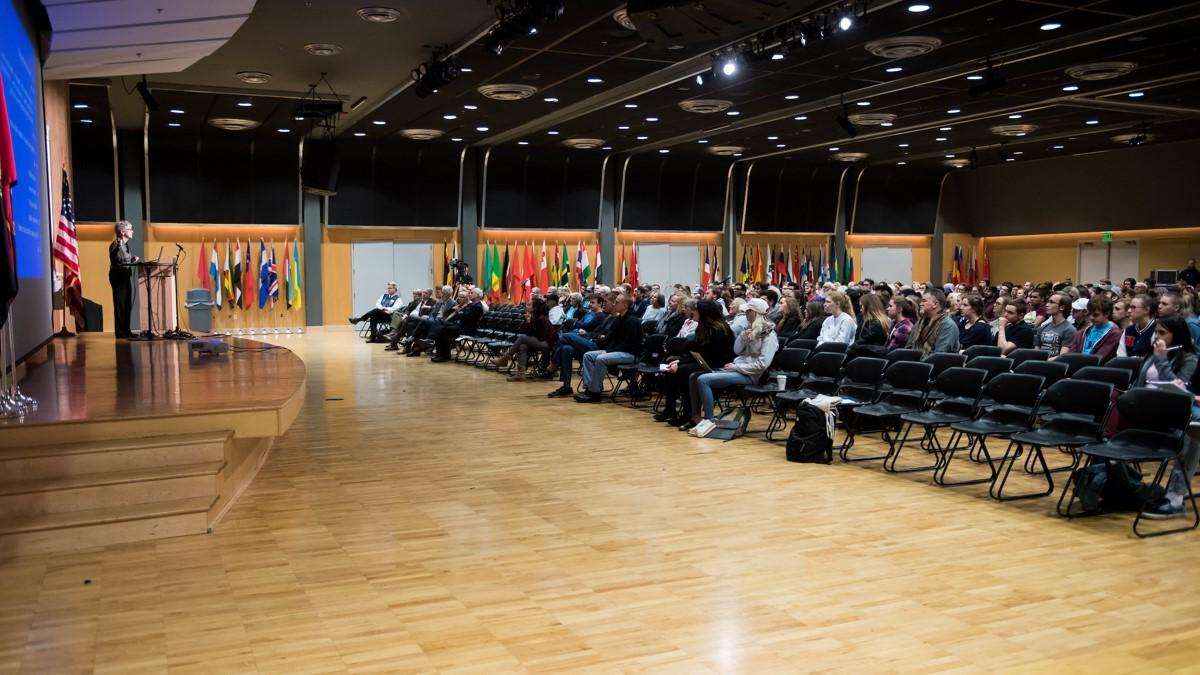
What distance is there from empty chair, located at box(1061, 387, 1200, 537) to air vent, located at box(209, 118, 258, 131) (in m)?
16.7

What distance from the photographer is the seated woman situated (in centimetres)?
547

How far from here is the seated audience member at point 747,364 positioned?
8320mm

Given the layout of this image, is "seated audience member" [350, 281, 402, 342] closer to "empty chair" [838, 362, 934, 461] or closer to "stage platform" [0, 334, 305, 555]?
"stage platform" [0, 334, 305, 555]

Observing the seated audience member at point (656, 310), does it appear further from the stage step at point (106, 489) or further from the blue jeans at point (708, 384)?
the stage step at point (106, 489)

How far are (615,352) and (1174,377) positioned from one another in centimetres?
583

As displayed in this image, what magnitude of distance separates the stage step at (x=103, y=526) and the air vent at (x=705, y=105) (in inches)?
477

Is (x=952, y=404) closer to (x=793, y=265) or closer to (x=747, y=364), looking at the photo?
(x=747, y=364)

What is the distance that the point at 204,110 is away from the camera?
16.9 meters

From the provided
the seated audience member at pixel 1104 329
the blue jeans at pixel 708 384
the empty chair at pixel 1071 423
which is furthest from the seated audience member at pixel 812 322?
the empty chair at pixel 1071 423

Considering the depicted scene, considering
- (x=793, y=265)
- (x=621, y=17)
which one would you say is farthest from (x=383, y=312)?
(x=793, y=265)

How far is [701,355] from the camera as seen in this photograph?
28.0ft

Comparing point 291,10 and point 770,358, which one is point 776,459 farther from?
point 291,10

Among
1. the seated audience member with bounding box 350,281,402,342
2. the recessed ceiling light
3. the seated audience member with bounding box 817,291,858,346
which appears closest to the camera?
the seated audience member with bounding box 817,291,858,346

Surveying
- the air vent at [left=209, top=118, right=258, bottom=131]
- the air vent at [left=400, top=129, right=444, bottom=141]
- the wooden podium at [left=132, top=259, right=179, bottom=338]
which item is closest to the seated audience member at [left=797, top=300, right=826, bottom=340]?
the wooden podium at [left=132, top=259, right=179, bottom=338]
